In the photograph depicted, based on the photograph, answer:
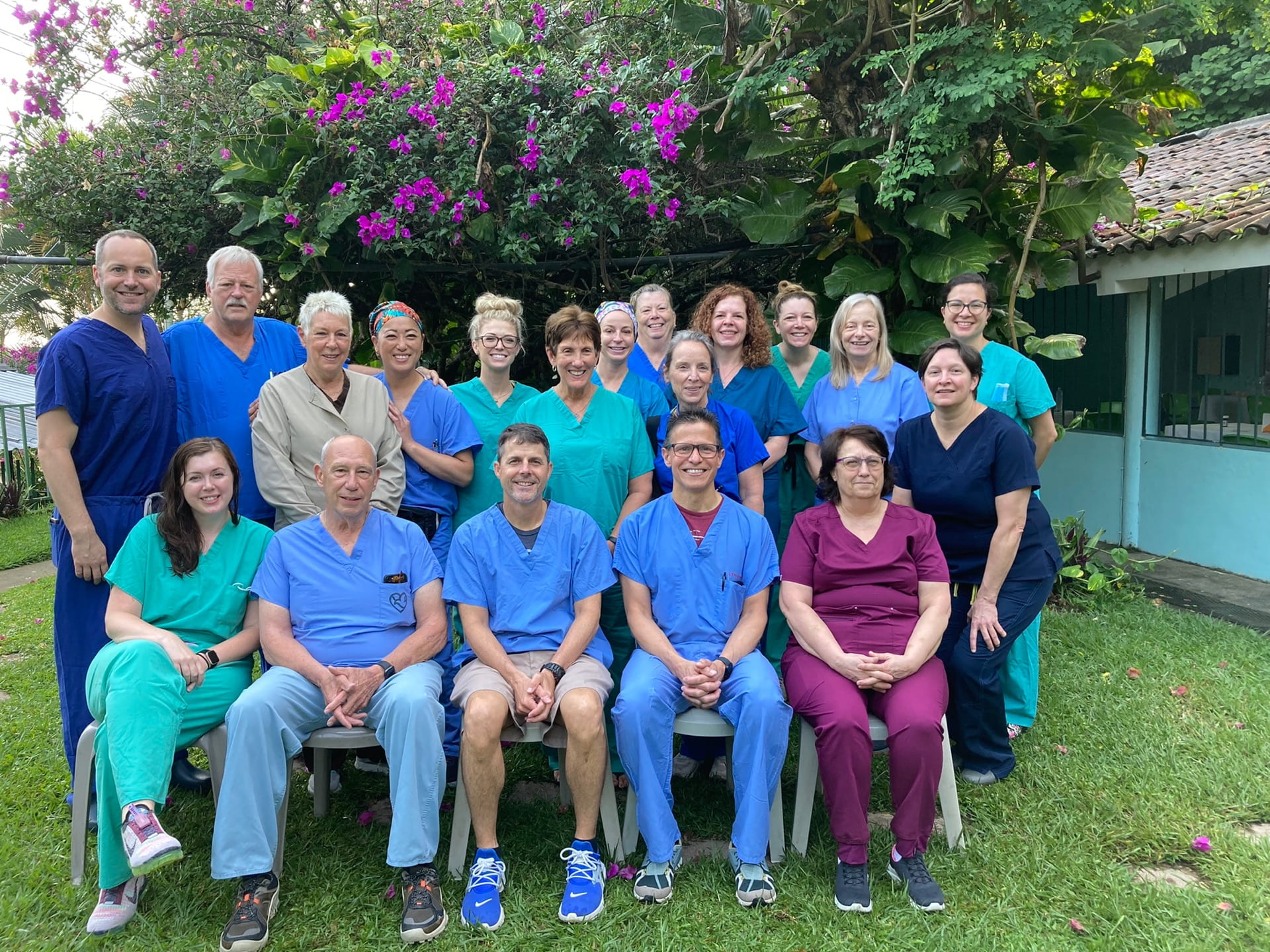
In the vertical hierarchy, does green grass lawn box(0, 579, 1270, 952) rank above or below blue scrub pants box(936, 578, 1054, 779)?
below

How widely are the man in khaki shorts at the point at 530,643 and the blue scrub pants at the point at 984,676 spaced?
145 cm

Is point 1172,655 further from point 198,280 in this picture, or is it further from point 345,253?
point 198,280

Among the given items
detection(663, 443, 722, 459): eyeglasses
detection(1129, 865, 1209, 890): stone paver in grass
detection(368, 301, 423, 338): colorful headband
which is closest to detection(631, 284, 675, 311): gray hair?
detection(368, 301, 423, 338): colorful headband

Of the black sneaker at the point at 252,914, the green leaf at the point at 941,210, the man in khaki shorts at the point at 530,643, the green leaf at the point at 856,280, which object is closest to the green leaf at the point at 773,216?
the green leaf at the point at 856,280

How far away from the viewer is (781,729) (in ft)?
9.66

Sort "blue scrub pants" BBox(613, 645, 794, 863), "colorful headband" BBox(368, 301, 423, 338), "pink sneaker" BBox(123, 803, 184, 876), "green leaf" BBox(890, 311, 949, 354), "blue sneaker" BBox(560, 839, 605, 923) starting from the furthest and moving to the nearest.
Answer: "green leaf" BBox(890, 311, 949, 354) → "colorful headband" BBox(368, 301, 423, 338) → "blue scrub pants" BBox(613, 645, 794, 863) → "blue sneaker" BBox(560, 839, 605, 923) → "pink sneaker" BBox(123, 803, 184, 876)

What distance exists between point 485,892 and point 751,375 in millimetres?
2337

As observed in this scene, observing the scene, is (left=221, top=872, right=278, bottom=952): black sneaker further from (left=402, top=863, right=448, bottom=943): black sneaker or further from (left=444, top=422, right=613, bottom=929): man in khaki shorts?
(left=444, top=422, right=613, bottom=929): man in khaki shorts

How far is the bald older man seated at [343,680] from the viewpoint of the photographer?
2.71m

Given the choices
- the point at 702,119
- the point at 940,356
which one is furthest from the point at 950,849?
the point at 702,119

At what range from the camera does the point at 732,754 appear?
2977mm

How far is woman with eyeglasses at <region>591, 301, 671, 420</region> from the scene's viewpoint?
12.4 feet

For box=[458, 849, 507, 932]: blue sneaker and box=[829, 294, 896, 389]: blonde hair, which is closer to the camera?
box=[458, 849, 507, 932]: blue sneaker

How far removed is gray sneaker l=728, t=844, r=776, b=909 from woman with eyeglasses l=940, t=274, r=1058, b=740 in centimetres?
164
